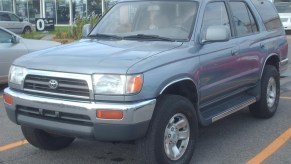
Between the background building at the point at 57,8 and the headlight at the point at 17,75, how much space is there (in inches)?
1063

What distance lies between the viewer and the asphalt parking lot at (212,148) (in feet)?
16.6

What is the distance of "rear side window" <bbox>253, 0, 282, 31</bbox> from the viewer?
6.80 meters

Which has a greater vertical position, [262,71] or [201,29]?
[201,29]

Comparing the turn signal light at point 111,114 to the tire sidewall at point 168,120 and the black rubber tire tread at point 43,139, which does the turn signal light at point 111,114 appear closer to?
the tire sidewall at point 168,120

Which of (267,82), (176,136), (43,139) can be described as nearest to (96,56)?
(176,136)

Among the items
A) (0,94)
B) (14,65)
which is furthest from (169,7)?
(0,94)

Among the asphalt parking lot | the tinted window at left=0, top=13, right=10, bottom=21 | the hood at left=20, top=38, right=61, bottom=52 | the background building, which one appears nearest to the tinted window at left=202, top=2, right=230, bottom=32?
the asphalt parking lot

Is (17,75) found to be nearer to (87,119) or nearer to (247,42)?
(87,119)

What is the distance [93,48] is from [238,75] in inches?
76.1

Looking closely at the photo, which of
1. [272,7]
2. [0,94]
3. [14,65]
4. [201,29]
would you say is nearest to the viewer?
[14,65]

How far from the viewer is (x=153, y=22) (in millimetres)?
5414

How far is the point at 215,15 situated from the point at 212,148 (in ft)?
5.30

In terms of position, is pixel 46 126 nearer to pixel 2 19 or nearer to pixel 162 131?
pixel 162 131

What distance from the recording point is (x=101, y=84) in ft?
13.4
